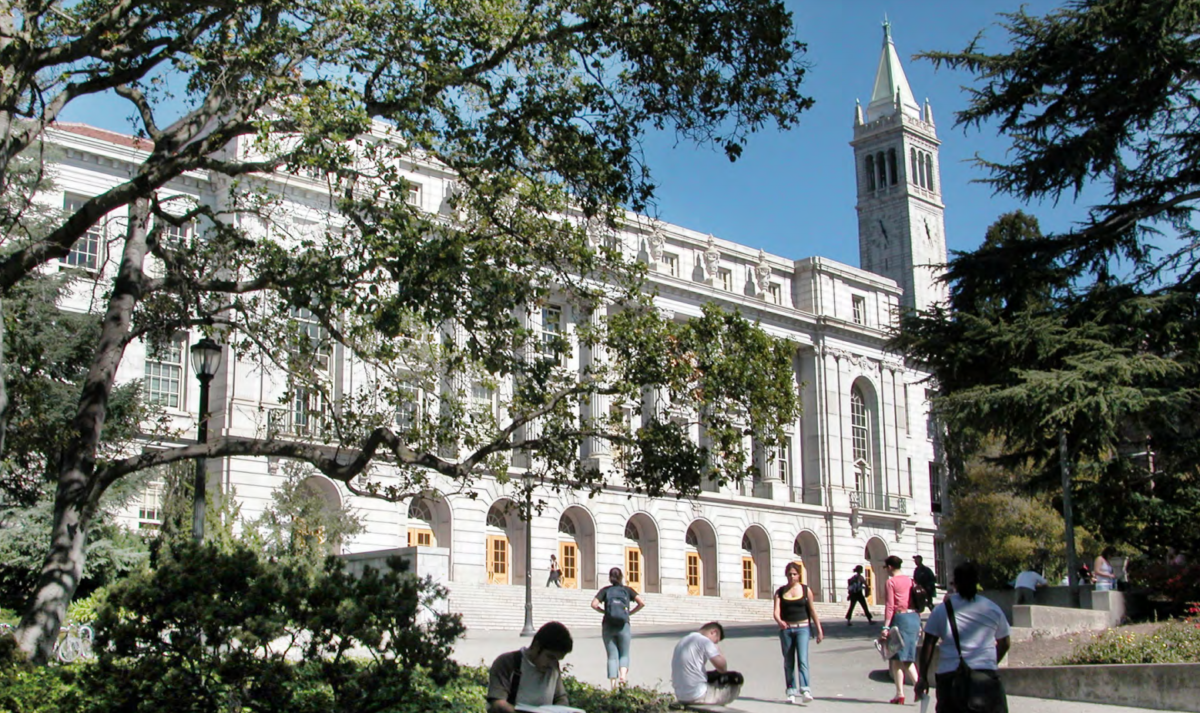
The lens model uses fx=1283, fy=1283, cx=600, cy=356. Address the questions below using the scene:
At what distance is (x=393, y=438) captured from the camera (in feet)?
42.1

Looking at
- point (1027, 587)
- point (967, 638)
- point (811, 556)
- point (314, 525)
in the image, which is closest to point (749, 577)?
point (811, 556)

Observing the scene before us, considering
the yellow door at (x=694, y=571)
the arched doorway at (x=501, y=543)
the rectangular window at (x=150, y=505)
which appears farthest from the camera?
the yellow door at (x=694, y=571)

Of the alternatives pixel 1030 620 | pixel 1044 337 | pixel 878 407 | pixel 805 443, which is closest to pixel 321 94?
pixel 1030 620

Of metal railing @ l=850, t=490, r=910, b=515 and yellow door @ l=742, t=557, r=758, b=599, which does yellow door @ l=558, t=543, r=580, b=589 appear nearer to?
yellow door @ l=742, t=557, r=758, b=599

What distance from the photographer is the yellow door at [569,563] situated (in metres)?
50.7

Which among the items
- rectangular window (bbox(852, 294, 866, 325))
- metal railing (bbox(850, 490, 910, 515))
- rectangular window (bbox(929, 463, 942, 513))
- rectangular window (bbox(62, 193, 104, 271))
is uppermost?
rectangular window (bbox(852, 294, 866, 325))

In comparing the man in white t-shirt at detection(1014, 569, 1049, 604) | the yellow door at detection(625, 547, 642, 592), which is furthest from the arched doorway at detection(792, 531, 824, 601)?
the man in white t-shirt at detection(1014, 569, 1049, 604)

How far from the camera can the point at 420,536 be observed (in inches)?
1809

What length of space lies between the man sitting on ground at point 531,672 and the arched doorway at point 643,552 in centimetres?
4575

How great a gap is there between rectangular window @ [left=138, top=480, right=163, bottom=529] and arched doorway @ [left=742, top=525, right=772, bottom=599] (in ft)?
93.0

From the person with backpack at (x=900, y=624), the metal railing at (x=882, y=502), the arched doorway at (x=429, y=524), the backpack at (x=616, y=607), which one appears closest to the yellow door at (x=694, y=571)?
the metal railing at (x=882, y=502)

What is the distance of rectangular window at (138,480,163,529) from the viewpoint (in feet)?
121

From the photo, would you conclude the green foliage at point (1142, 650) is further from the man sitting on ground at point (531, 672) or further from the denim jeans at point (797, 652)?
the man sitting on ground at point (531, 672)

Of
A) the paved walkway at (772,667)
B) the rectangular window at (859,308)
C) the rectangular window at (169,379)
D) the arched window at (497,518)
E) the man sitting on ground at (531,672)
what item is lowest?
the paved walkway at (772,667)
